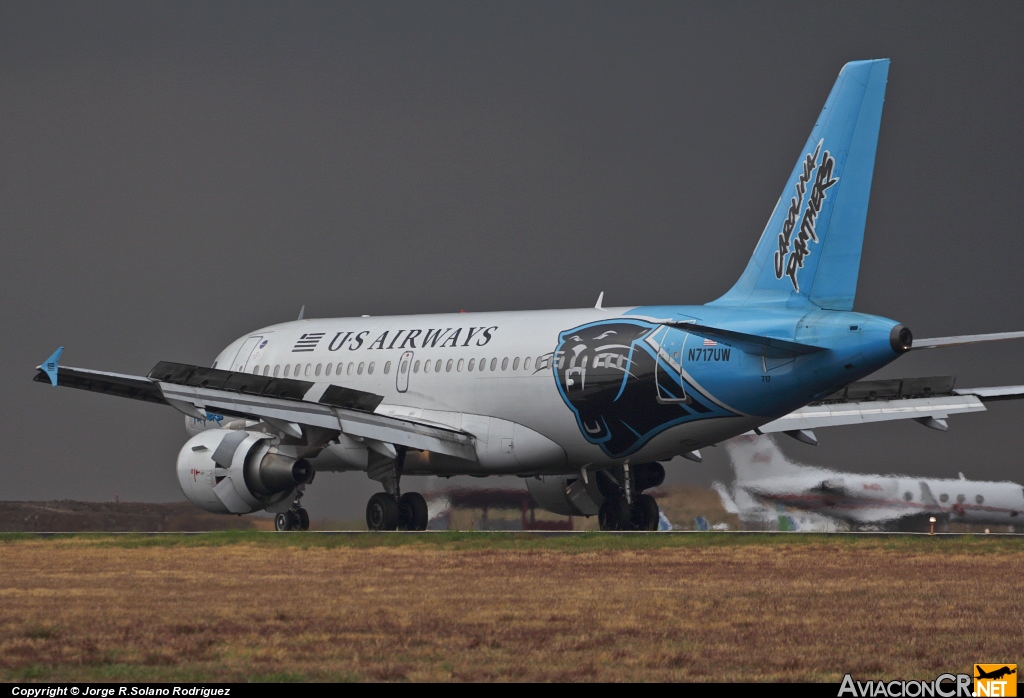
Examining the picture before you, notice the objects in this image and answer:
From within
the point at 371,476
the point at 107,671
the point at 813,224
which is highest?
the point at 813,224

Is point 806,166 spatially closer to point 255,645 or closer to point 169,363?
point 169,363

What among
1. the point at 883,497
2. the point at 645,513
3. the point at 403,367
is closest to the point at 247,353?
the point at 403,367

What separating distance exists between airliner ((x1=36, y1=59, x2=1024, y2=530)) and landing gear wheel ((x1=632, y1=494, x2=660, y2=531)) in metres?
0.05

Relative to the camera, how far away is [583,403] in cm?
3269

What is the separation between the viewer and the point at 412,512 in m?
35.9

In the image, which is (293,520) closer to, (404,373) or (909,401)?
(404,373)

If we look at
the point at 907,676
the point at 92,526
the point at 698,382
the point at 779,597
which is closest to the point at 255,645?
the point at 907,676

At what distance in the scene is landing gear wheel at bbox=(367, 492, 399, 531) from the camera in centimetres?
3497

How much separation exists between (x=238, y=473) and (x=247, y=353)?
635cm

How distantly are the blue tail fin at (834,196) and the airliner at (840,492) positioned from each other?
10.1 meters

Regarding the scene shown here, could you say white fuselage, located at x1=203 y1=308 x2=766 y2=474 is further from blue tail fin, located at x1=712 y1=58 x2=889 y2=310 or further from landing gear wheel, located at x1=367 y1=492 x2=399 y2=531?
blue tail fin, located at x1=712 y1=58 x2=889 y2=310

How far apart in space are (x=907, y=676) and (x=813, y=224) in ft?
58.2

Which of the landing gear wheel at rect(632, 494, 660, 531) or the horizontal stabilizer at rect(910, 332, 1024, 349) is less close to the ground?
the horizontal stabilizer at rect(910, 332, 1024, 349)

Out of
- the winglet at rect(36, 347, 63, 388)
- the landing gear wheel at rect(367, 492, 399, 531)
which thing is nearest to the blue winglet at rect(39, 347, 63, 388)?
the winglet at rect(36, 347, 63, 388)
